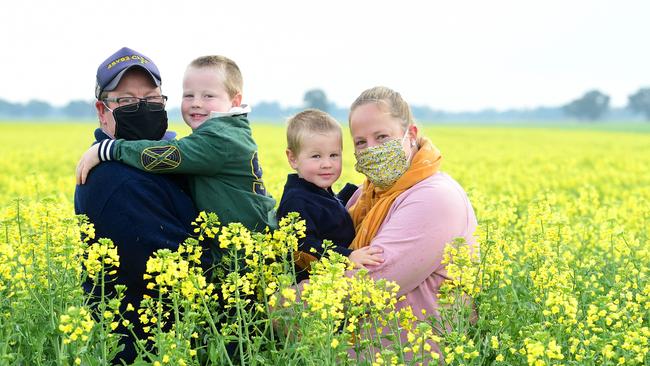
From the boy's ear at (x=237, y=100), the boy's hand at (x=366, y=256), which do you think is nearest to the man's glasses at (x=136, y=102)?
the boy's ear at (x=237, y=100)

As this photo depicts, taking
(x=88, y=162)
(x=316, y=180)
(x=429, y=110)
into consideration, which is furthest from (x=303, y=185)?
(x=429, y=110)

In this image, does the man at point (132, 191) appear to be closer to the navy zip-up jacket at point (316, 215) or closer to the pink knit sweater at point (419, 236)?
the navy zip-up jacket at point (316, 215)

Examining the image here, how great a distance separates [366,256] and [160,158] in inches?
47.6

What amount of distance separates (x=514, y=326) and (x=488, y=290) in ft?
0.98

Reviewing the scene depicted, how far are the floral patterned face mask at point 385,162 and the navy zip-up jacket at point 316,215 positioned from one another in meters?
0.29

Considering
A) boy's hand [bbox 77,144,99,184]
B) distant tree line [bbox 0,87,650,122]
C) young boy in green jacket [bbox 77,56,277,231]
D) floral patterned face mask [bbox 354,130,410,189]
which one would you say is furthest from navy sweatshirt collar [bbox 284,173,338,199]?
distant tree line [bbox 0,87,650,122]

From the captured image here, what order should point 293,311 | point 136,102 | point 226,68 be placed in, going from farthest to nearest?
point 226,68, point 136,102, point 293,311

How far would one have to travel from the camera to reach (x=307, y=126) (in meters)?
4.60

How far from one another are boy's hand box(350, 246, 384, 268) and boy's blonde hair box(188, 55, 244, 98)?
3.97 feet

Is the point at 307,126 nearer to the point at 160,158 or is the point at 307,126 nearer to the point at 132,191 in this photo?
the point at 160,158

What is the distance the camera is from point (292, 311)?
3760 mm

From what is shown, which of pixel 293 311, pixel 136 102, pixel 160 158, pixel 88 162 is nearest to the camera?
pixel 293 311

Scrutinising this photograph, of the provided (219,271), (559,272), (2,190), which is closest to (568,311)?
(559,272)

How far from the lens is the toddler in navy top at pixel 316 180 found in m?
4.35
